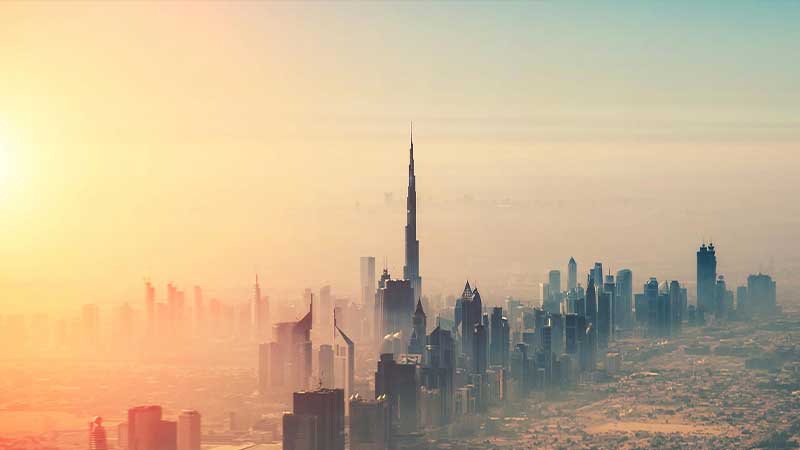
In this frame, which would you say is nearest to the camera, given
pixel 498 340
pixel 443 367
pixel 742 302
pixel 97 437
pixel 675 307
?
pixel 97 437

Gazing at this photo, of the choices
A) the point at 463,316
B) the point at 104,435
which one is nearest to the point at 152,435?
the point at 104,435

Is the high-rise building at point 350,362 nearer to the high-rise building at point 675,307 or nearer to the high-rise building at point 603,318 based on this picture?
the high-rise building at point 603,318

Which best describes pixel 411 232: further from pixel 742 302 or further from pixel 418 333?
pixel 742 302

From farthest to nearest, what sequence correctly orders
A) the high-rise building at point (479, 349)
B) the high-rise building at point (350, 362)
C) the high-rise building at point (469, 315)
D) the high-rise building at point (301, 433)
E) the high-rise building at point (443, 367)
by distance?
1. the high-rise building at point (469, 315)
2. the high-rise building at point (479, 349)
3. the high-rise building at point (443, 367)
4. the high-rise building at point (350, 362)
5. the high-rise building at point (301, 433)

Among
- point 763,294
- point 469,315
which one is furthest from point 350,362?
point 763,294

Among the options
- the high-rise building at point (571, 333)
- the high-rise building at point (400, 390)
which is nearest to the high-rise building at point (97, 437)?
the high-rise building at point (400, 390)
